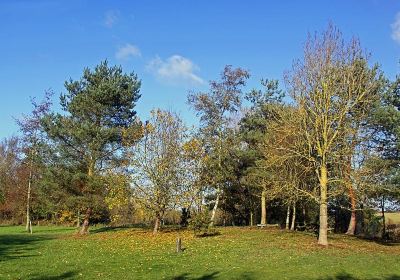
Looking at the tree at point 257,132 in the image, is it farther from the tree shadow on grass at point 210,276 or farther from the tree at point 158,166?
the tree shadow on grass at point 210,276

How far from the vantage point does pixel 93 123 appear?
35500 millimetres

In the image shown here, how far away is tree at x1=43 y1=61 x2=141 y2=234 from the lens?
35.1 metres

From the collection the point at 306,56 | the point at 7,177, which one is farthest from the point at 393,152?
the point at 7,177

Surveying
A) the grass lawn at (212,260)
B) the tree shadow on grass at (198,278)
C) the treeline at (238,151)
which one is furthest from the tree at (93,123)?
the tree shadow on grass at (198,278)

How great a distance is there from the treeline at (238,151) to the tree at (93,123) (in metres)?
0.09

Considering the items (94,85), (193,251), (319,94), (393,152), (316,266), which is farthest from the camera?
(94,85)

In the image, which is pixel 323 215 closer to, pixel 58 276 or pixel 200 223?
pixel 200 223

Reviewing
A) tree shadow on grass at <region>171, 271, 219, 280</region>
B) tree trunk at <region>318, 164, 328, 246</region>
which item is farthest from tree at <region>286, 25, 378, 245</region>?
tree shadow on grass at <region>171, 271, 219, 280</region>

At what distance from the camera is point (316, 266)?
59.0 feet

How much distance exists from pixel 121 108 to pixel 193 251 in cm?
1800

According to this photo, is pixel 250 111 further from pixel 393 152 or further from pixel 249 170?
pixel 393 152

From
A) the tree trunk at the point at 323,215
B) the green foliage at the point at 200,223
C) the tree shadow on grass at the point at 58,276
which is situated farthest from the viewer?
the green foliage at the point at 200,223

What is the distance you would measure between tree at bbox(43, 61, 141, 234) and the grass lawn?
851cm

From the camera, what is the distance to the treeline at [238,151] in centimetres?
2684
